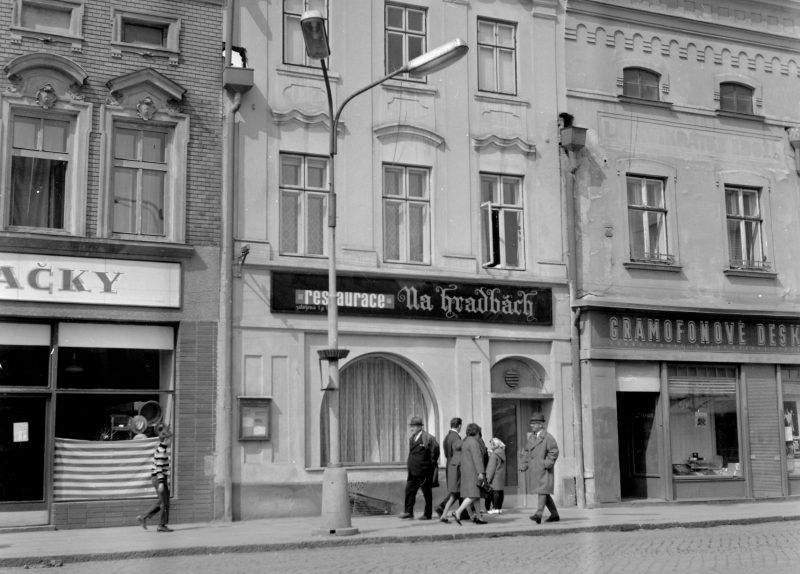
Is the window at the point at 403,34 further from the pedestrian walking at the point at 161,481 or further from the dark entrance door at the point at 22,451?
the dark entrance door at the point at 22,451

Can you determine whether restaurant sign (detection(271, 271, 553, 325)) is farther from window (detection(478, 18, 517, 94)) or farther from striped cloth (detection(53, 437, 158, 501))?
window (detection(478, 18, 517, 94))

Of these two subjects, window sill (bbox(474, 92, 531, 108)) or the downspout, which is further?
window sill (bbox(474, 92, 531, 108))

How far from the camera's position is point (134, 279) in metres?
18.7

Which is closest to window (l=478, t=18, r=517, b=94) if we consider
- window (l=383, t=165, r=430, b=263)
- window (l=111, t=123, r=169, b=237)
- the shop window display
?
window (l=383, t=165, r=430, b=263)

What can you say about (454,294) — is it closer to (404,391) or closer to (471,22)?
(404,391)

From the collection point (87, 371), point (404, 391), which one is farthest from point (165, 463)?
point (404, 391)

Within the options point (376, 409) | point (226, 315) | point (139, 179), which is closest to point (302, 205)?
point (226, 315)

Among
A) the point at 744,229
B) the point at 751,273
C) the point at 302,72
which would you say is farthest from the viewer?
the point at 744,229

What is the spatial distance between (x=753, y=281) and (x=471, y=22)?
Answer: 8.77 m

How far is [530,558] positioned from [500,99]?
Result: 1149cm

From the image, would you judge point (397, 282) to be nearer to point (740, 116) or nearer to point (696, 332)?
point (696, 332)

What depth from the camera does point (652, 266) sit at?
23328 millimetres

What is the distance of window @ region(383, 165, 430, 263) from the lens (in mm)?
21234

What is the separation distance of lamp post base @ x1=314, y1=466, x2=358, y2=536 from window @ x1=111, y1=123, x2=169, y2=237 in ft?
19.5
